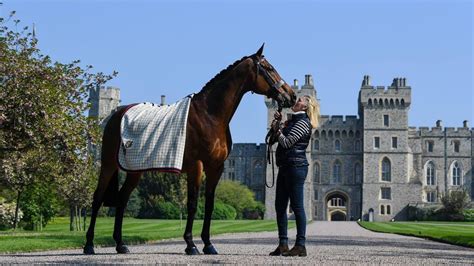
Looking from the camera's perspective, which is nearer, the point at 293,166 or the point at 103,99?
the point at 293,166

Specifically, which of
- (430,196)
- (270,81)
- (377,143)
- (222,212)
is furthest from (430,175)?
(270,81)

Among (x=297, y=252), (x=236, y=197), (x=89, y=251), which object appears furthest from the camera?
(x=236, y=197)

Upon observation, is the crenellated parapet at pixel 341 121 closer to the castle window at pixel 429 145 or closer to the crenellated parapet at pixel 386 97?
the crenellated parapet at pixel 386 97

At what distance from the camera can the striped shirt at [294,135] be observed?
855 cm

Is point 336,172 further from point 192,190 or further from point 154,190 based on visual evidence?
point 192,190

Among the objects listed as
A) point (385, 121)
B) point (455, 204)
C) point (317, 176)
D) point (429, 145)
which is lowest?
point (455, 204)

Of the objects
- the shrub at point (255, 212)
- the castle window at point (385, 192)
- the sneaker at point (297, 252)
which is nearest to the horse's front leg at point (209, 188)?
the sneaker at point (297, 252)

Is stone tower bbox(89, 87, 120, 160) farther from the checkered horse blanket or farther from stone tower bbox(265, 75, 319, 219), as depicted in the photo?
the checkered horse blanket

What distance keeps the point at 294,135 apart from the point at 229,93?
1.04m

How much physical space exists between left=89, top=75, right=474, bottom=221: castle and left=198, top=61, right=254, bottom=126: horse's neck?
62.4m

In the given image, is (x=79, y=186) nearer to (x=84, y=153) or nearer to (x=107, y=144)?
(x=84, y=153)

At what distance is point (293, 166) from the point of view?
28.2 feet

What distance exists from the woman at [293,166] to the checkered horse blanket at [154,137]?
1199mm

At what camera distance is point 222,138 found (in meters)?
8.76
